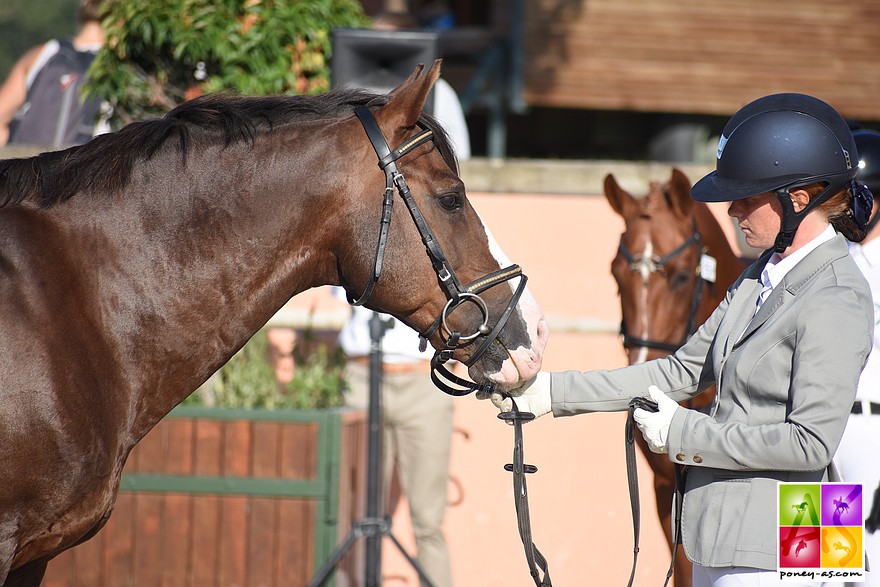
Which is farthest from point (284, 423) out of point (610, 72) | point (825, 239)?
point (610, 72)

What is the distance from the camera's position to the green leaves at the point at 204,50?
5355 mm

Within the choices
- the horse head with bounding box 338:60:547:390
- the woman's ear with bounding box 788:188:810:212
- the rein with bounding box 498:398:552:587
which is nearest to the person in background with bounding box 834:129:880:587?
the woman's ear with bounding box 788:188:810:212

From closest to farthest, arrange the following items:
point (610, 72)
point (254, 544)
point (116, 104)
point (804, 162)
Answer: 1. point (804, 162)
2. point (254, 544)
3. point (116, 104)
4. point (610, 72)

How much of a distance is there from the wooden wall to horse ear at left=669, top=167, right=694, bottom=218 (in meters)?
7.27

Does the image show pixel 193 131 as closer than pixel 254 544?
Yes

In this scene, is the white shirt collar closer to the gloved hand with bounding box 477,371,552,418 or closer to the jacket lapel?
the jacket lapel

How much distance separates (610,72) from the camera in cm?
1173

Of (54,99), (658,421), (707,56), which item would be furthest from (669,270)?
(707,56)

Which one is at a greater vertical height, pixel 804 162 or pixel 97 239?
pixel 804 162

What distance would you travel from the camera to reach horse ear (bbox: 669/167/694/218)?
14.9ft

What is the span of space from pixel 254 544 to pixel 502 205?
2.76 meters

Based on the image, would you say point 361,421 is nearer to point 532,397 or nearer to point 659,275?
point 659,275

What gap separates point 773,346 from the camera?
2.34m

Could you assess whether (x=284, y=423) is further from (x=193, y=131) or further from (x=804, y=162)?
(x=804, y=162)
